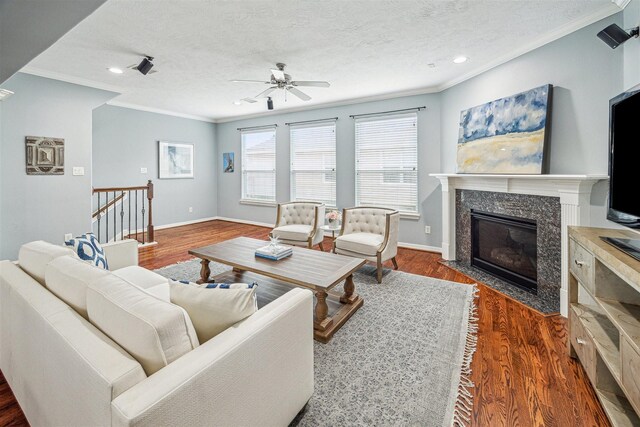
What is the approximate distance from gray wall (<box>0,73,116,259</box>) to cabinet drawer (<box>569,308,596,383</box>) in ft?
19.0

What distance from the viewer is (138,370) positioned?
904 millimetres

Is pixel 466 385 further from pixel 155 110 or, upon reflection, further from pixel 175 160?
pixel 155 110

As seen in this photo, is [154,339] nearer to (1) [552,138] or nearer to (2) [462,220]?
(1) [552,138]

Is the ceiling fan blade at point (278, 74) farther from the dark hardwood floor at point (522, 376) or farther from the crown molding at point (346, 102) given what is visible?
the dark hardwood floor at point (522, 376)

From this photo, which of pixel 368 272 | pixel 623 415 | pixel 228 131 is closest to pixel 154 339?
pixel 623 415

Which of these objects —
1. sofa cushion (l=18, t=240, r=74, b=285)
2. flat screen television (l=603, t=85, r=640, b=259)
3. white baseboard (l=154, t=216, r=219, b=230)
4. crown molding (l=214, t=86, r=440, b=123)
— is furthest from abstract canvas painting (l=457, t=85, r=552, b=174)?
white baseboard (l=154, t=216, r=219, b=230)

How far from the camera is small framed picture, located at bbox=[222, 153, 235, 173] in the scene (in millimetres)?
7474

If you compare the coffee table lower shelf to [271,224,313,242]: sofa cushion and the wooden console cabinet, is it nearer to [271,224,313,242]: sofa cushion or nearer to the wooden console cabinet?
[271,224,313,242]: sofa cushion

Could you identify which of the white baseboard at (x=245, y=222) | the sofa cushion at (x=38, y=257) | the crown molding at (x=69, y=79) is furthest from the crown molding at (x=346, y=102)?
the sofa cushion at (x=38, y=257)

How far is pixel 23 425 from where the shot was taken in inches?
59.1

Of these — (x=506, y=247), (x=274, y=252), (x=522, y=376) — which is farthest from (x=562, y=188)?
(x=274, y=252)

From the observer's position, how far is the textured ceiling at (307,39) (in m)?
2.47

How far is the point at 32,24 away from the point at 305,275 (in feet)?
8.02

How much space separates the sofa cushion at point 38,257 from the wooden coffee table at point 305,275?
1.31 meters
